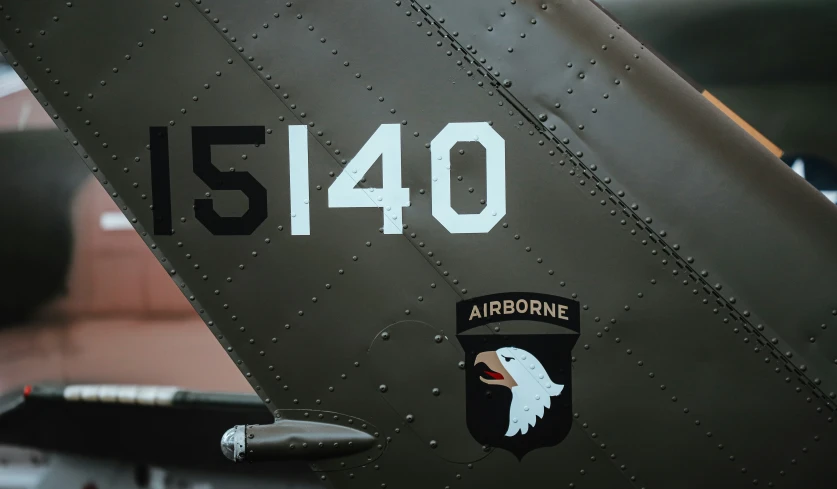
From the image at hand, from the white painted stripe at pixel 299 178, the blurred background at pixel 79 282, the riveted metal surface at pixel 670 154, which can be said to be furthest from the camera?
the blurred background at pixel 79 282

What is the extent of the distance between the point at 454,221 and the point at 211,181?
28.7 inches

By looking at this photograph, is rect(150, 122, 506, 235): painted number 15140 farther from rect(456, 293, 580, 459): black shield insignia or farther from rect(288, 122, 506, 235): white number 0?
rect(456, 293, 580, 459): black shield insignia

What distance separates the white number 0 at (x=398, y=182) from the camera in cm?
173

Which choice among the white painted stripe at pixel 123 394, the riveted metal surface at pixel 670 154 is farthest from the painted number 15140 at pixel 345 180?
the white painted stripe at pixel 123 394

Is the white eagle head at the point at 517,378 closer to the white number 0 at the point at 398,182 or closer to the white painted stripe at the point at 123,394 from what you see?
the white number 0 at the point at 398,182

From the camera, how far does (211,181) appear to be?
5.79 ft

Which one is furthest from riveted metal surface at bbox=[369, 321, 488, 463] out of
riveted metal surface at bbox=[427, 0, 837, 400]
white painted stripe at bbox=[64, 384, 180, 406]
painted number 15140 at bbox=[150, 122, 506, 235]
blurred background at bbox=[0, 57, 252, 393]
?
white painted stripe at bbox=[64, 384, 180, 406]

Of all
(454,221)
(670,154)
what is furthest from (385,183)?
(670,154)

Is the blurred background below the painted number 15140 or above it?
above

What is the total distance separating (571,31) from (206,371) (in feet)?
8.44

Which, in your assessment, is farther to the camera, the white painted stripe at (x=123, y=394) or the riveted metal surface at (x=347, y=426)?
the white painted stripe at (x=123, y=394)

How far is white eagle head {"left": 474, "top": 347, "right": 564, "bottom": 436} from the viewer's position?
172 cm

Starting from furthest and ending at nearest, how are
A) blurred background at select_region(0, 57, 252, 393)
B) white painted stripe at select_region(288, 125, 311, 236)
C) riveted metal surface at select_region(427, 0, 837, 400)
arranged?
blurred background at select_region(0, 57, 252, 393) < white painted stripe at select_region(288, 125, 311, 236) < riveted metal surface at select_region(427, 0, 837, 400)

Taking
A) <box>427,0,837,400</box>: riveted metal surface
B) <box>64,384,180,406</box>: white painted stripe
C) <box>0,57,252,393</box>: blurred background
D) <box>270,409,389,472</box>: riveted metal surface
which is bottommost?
<box>270,409,389,472</box>: riveted metal surface
